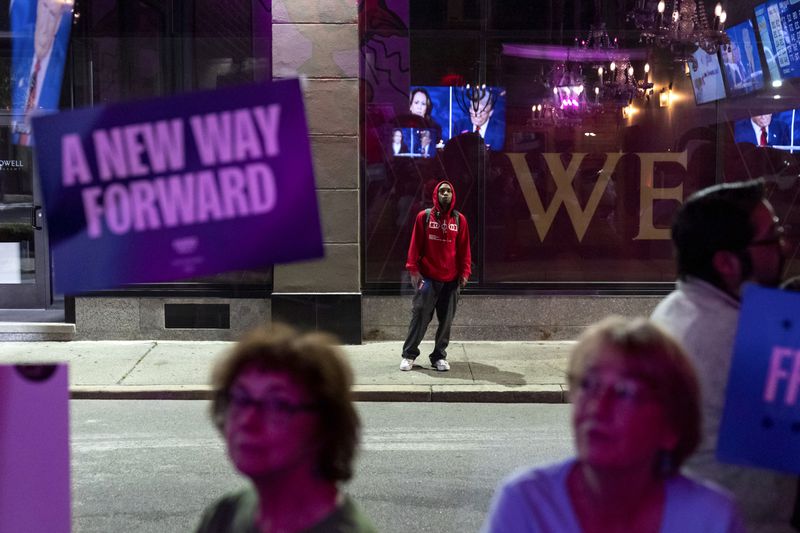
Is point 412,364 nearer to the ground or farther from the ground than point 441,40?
nearer to the ground

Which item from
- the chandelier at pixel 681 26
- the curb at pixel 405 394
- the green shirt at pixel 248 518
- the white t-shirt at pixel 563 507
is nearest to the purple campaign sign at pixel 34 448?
the green shirt at pixel 248 518

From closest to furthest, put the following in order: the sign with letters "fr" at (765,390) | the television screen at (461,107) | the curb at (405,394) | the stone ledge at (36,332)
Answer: the sign with letters "fr" at (765,390) < the curb at (405,394) < the stone ledge at (36,332) < the television screen at (461,107)

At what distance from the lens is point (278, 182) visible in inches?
92.3

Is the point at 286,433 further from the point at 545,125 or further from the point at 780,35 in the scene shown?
the point at 780,35

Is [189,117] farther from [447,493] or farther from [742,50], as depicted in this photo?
[742,50]

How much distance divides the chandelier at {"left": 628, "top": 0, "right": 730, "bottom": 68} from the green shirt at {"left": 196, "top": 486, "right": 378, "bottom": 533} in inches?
341

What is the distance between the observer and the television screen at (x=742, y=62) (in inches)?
451

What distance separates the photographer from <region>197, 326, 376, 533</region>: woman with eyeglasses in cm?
191

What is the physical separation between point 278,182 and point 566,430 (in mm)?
5833

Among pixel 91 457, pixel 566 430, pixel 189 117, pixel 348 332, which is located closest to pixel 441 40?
pixel 348 332

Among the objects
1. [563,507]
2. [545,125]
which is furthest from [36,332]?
[563,507]

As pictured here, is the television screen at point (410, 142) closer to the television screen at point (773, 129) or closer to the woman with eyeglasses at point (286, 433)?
the television screen at point (773, 129)

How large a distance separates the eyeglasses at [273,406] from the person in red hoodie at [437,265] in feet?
25.5

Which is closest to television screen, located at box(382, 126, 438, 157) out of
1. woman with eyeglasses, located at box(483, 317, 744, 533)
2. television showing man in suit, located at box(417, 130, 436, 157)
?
television showing man in suit, located at box(417, 130, 436, 157)
